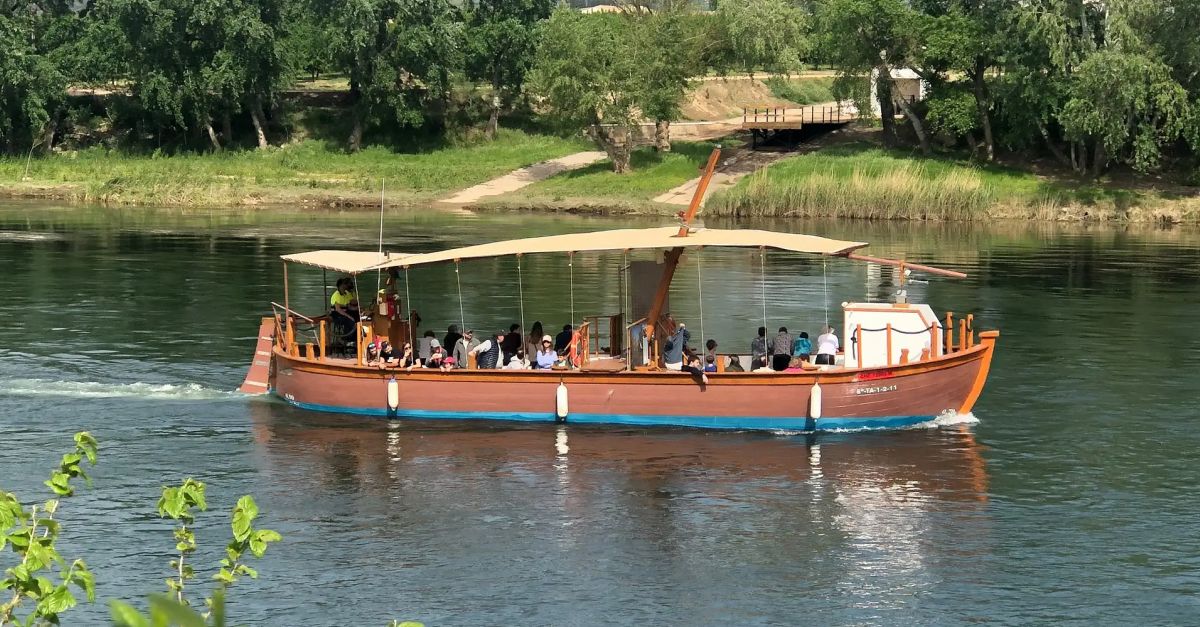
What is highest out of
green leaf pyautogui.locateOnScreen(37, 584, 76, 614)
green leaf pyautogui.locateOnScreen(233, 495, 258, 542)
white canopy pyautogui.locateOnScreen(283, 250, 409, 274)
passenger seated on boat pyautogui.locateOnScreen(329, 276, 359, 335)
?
white canopy pyautogui.locateOnScreen(283, 250, 409, 274)

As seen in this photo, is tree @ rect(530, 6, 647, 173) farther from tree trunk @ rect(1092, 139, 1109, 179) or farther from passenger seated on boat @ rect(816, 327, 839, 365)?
passenger seated on boat @ rect(816, 327, 839, 365)

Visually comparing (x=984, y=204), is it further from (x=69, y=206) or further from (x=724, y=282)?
(x=69, y=206)

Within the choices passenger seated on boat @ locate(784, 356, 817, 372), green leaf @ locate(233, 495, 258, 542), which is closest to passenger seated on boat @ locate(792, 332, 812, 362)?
passenger seated on boat @ locate(784, 356, 817, 372)

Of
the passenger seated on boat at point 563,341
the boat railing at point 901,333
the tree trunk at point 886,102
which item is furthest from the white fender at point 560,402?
the tree trunk at point 886,102

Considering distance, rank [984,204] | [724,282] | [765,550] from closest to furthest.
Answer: [765,550]
[724,282]
[984,204]

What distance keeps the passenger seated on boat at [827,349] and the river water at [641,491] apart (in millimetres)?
1649

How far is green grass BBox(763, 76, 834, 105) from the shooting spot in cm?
11100

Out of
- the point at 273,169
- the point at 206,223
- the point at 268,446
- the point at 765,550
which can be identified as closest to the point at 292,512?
the point at 268,446

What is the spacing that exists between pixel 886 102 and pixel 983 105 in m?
5.99

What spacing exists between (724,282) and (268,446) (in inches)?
1045

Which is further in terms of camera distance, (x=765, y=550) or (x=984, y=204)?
(x=984, y=204)

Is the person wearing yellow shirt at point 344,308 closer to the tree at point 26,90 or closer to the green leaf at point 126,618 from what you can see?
the green leaf at point 126,618

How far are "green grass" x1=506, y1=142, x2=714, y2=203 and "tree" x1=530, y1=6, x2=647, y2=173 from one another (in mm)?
1282

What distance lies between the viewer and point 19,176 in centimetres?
8844
